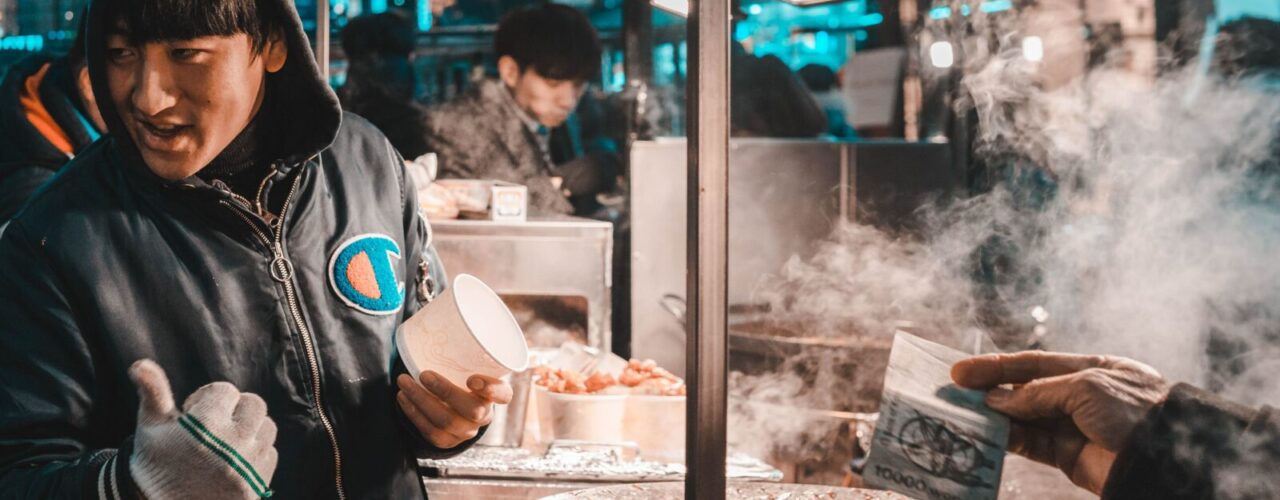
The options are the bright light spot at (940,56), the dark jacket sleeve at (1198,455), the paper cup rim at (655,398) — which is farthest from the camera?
the bright light spot at (940,56)

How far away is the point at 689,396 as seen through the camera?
106 cm

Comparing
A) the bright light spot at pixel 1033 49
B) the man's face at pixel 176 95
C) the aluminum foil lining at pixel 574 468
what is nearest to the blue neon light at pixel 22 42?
the aluminum foil lining at pixel 574 468

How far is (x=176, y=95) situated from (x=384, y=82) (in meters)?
3.35

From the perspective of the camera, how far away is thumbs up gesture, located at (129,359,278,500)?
1028 mm

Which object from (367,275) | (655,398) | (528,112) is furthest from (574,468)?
(528,112)

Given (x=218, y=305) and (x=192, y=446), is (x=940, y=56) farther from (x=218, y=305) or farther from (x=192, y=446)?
(x=192, y=446)

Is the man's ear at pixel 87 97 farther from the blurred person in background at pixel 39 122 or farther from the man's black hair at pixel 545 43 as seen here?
the man's black hair at pixel 545 43

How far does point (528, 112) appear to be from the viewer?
4648mm

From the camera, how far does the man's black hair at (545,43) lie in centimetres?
469

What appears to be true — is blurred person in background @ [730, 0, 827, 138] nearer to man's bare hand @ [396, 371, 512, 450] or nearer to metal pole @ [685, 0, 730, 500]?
man's bare hand @ [396, 371, 512, 450]

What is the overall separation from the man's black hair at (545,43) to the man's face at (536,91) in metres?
0.03

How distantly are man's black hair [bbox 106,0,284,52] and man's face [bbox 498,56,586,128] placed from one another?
3.33 m

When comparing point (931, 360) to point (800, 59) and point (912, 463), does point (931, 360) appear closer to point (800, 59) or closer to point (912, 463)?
point (912, 463)

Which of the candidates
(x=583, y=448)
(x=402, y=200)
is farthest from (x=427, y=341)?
(x=583, y=448)
